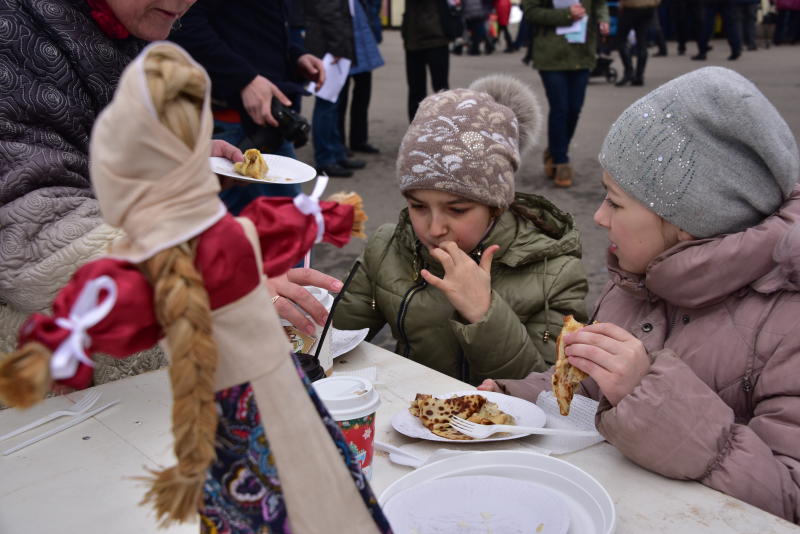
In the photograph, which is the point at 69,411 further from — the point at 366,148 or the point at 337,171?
the point at 366,148

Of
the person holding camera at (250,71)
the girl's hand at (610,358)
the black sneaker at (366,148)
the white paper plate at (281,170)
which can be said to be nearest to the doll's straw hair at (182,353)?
the girl's hand at (610,358)

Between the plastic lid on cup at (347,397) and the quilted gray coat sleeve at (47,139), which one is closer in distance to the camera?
the plastic lid on cup at (347,397)

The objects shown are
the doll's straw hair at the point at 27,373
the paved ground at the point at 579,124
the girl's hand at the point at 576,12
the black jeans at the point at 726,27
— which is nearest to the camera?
the doll's straw hair at the point at 27,373

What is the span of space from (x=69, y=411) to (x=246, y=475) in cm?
97

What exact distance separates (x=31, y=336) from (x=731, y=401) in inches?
53.3

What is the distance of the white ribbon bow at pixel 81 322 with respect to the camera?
2.23ft

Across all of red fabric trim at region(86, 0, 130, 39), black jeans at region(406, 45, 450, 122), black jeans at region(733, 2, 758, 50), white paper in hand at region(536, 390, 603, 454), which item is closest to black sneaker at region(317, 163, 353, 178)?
black jeans at region(406, 45, 450, 122)

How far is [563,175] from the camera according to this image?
256 inches

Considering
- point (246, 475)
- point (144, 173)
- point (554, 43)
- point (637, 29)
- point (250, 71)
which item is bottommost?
point (637, 29)

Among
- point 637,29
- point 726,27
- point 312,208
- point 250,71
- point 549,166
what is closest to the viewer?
point 312,208

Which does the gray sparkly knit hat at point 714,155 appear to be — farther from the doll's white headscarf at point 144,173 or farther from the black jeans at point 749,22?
the black jeans at point 749,22

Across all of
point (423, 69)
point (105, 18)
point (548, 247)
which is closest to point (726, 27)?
point (423, 69)

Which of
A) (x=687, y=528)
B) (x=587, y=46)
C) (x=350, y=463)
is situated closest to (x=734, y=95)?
(x=687, y=528)

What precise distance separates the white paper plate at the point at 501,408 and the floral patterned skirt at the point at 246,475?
60 centimetres
